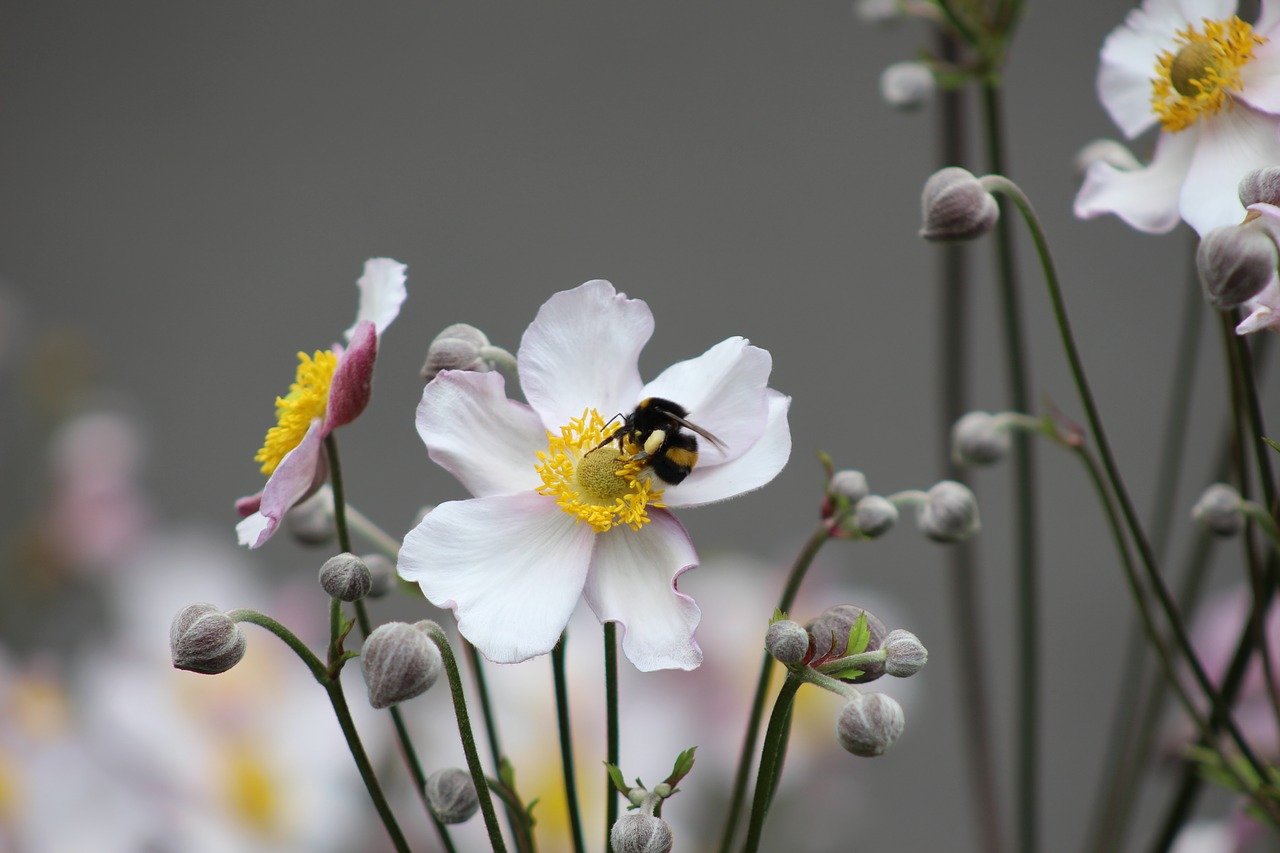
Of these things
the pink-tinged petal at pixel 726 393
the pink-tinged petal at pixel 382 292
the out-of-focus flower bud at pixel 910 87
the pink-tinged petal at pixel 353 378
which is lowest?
the pink-tinged petal at pixel 726 393

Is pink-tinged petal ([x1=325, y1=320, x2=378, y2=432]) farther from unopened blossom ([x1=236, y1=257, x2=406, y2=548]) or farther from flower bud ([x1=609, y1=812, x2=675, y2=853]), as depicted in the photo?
flower bud ([x1=609, y1=812, x2=675, y2=853])

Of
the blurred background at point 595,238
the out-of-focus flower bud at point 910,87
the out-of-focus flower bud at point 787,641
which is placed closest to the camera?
the out-of-focus flower bud at point 787,641

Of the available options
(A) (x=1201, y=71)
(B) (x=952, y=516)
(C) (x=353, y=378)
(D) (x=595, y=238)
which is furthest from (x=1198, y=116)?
(D) (x=595, y=238)

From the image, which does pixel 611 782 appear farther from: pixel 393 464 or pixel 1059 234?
pixel 1059 234

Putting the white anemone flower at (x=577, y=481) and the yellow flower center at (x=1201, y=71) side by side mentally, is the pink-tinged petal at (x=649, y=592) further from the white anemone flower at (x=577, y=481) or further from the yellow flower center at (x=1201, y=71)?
the yellow flower center at (x=1201, y=71)

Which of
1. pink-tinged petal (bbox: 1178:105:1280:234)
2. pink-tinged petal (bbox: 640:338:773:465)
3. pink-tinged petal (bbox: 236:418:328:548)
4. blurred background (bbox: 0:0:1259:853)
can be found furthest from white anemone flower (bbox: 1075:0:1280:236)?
blurred background (bbox: 0:0:1259:853)

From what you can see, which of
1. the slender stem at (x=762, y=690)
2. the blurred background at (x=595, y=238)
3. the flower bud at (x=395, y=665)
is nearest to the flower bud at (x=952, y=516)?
the slender stem at (x=762, y=690)

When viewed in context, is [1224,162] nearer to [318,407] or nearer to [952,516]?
[952,516]
